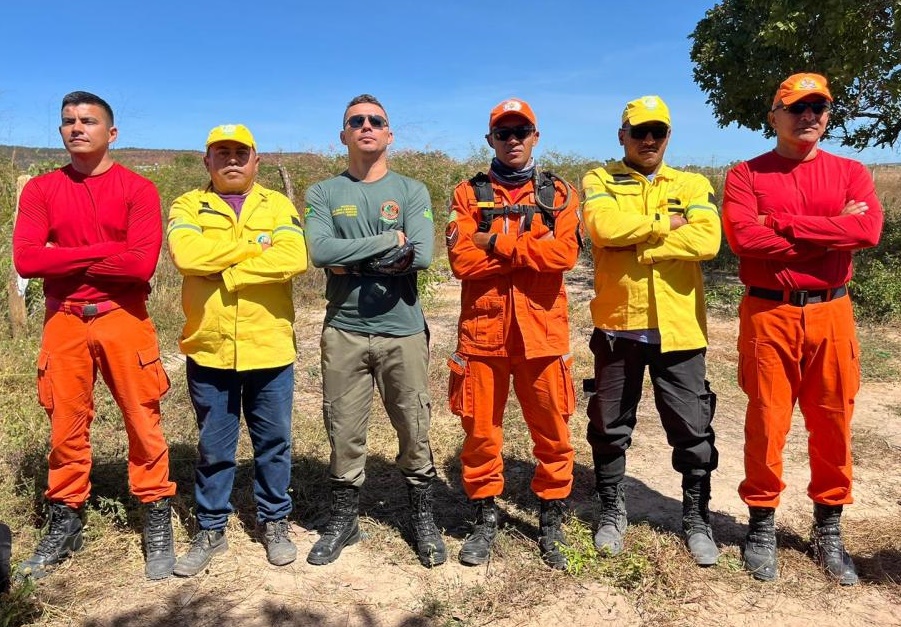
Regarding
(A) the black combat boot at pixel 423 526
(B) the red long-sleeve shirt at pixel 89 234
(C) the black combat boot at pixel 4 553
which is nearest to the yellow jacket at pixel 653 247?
(A) the black combat boot at pixel 423 526

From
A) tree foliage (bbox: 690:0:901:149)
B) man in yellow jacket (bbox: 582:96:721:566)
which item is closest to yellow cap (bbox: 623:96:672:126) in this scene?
man in yellow jacket (bbox: 582:96:721:566)

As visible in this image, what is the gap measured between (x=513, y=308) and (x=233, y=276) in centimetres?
144

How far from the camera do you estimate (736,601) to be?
306cm

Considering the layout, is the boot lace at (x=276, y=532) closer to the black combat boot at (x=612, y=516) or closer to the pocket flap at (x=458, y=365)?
the pocket flap at (x=458, y=365)

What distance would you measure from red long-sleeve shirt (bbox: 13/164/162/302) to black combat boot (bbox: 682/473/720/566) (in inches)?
124

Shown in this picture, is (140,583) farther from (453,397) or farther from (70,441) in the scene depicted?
(453,397)

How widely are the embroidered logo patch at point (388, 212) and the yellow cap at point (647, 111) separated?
1318mm

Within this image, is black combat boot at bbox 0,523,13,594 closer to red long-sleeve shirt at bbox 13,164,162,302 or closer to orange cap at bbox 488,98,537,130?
red long-sleeve shirt at bbox 13,164,162,302

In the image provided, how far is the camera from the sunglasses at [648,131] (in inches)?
128

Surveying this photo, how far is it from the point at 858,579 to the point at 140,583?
3.72m

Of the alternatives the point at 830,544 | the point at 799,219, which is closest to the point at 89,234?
the point at 799,219

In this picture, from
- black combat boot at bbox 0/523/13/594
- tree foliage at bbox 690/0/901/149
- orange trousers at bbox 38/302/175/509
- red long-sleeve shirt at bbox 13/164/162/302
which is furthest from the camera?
tree foliage at bbox 690/0/901/149

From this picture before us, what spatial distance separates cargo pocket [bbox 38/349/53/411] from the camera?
10.6 feet

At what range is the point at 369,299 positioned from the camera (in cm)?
331
